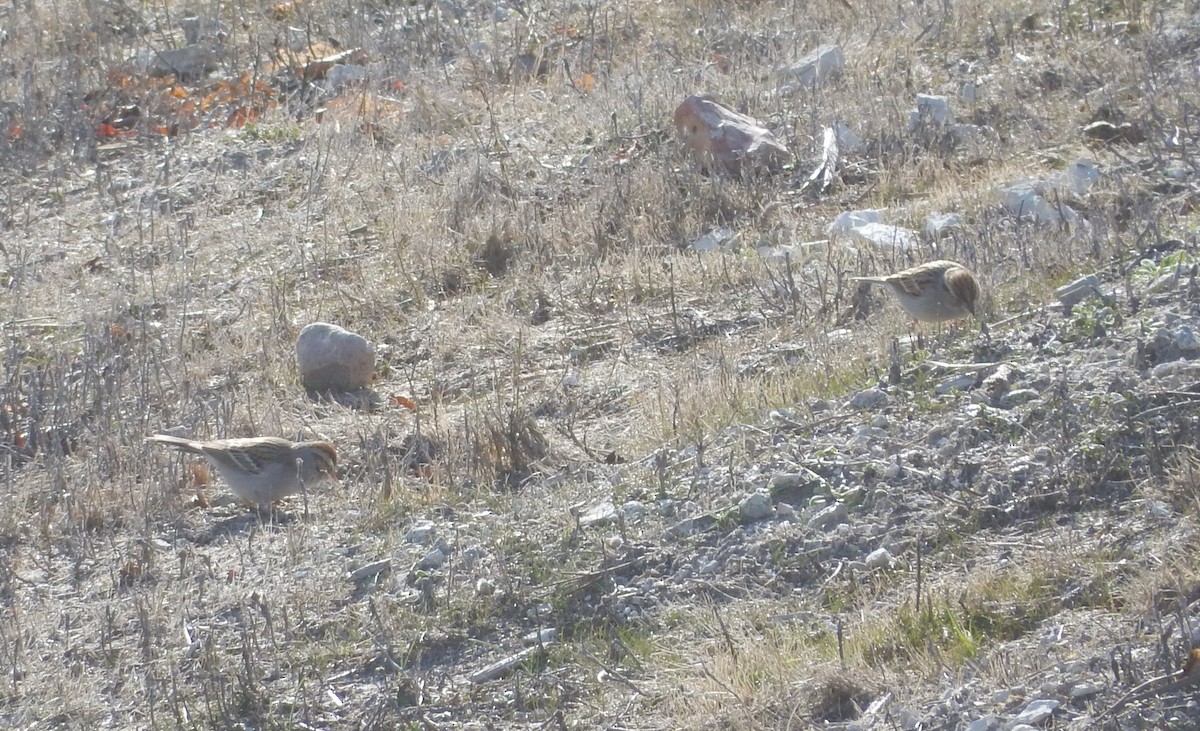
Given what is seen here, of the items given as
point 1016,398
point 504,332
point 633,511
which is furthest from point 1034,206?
point 633,511

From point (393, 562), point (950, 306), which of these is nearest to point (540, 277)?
point (950, 306)

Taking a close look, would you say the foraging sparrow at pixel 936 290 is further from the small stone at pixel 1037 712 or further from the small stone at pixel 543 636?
the small stone at pixel 1037 712

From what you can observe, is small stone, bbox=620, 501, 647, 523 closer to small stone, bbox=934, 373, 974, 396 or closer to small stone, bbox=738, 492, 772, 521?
small stone, bbox=738, 492, 772, 521

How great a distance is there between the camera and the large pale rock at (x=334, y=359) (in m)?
8.48

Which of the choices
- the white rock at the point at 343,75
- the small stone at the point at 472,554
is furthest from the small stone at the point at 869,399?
the white rock at the point at 343,75

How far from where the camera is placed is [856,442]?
6172mm

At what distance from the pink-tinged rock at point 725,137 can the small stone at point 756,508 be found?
5163 millimetres

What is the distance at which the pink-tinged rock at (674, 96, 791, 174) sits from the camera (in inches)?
423

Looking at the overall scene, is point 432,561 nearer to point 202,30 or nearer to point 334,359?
point 334,359

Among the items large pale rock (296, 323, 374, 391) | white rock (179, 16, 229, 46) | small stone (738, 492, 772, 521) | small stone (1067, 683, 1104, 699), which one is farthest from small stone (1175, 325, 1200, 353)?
white rock (179, 16, 229, 46)

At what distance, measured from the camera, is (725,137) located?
10891mm

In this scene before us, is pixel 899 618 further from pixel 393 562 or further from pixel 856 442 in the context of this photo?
pixel 393 562

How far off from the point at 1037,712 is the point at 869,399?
8.14ft

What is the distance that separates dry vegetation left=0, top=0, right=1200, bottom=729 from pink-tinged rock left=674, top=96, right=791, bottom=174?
201 millimetres
